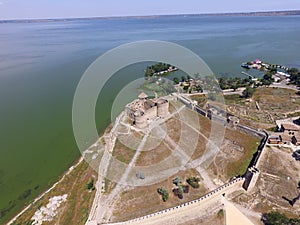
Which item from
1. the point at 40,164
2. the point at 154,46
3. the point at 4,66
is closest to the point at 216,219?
the point at 40,164

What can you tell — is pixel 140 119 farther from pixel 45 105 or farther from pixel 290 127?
pixel 45 105

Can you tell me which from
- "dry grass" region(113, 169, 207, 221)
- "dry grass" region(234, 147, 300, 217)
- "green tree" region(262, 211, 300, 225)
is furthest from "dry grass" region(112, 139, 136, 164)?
"green tree" region(262, 211, 300, 225)

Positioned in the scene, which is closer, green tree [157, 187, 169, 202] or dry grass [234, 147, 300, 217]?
dry grass [234, 147, 300, 217]

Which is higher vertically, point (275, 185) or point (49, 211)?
point (275, 185)

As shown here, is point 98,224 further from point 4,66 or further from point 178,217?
point 4,66

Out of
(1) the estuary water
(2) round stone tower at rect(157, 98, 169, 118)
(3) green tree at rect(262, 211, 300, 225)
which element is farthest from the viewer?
(2) round stone tower at rect(157, 98, 169, 118)

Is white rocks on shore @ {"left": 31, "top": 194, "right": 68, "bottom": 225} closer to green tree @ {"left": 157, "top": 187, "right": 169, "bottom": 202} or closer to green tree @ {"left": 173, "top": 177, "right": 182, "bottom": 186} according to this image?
green tree @ {"left": 157, "top": 187, "right": 169, "bottom": 202}

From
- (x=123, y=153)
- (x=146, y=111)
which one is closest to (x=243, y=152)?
(x=146, y=111)

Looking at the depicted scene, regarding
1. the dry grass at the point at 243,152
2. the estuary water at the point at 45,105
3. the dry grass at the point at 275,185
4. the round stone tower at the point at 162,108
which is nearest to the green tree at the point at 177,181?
the dry grass at the point at 243,152
